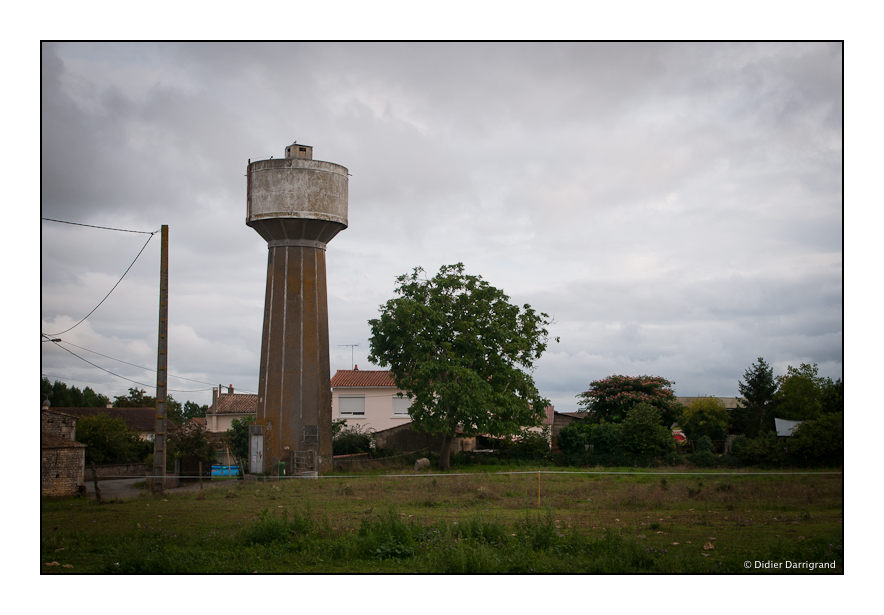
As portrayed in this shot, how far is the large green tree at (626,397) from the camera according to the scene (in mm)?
45138

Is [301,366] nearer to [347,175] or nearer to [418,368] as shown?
[418,368]

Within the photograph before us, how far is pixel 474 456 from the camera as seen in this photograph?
131 feet

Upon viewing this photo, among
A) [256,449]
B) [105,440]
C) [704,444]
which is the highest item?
[105,440]

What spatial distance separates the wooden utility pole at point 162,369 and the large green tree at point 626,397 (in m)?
27.1

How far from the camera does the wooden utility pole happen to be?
79.5 feet

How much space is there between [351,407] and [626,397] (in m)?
17.9

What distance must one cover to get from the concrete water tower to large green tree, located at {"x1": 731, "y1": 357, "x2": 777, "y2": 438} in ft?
87.4

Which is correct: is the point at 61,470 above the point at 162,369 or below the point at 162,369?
below

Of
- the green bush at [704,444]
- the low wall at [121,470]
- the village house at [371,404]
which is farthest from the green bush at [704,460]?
the low wall at [121,470]

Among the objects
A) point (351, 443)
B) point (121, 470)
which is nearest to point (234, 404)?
point (351, 443)

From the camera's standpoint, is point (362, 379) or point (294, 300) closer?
point (294, 300)

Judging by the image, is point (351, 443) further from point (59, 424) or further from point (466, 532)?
point (466, 532)

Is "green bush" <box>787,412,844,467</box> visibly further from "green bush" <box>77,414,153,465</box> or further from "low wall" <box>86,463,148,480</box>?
"green bush" <box>77,414,153,465</box>

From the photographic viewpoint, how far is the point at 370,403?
52250mm
